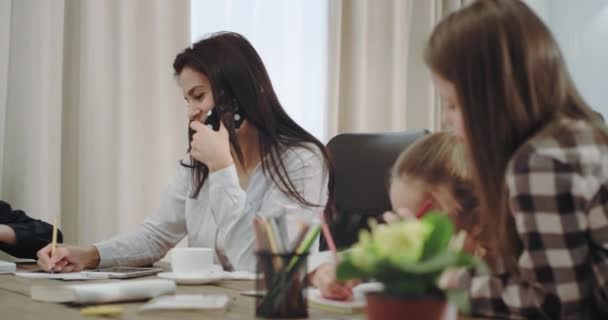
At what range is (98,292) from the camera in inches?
42.0

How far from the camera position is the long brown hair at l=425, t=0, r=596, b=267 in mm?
937

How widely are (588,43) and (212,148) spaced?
8.72ft

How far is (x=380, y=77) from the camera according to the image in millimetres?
3330

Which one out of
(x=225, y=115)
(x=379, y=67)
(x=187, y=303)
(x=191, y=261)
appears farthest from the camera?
(x=379, y=67)

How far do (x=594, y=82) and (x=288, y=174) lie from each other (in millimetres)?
2451

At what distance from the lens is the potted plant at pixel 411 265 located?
2.09ft

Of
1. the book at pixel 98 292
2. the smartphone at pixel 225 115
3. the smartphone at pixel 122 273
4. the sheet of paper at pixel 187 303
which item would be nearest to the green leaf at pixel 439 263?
the sheet of paper at pixel 187 303

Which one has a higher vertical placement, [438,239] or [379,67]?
[379,67]

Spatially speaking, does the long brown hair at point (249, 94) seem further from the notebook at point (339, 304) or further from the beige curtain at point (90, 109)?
the notebook at point (339, 304)

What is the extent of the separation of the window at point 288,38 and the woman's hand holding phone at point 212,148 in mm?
1057

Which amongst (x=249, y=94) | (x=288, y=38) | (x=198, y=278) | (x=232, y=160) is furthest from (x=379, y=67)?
(x=198, y=278)

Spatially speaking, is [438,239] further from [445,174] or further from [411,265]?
[445,174]

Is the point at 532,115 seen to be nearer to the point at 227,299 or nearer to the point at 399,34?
the point at 227,299

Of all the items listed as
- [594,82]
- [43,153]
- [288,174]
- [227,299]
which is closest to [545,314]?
[227,299]
